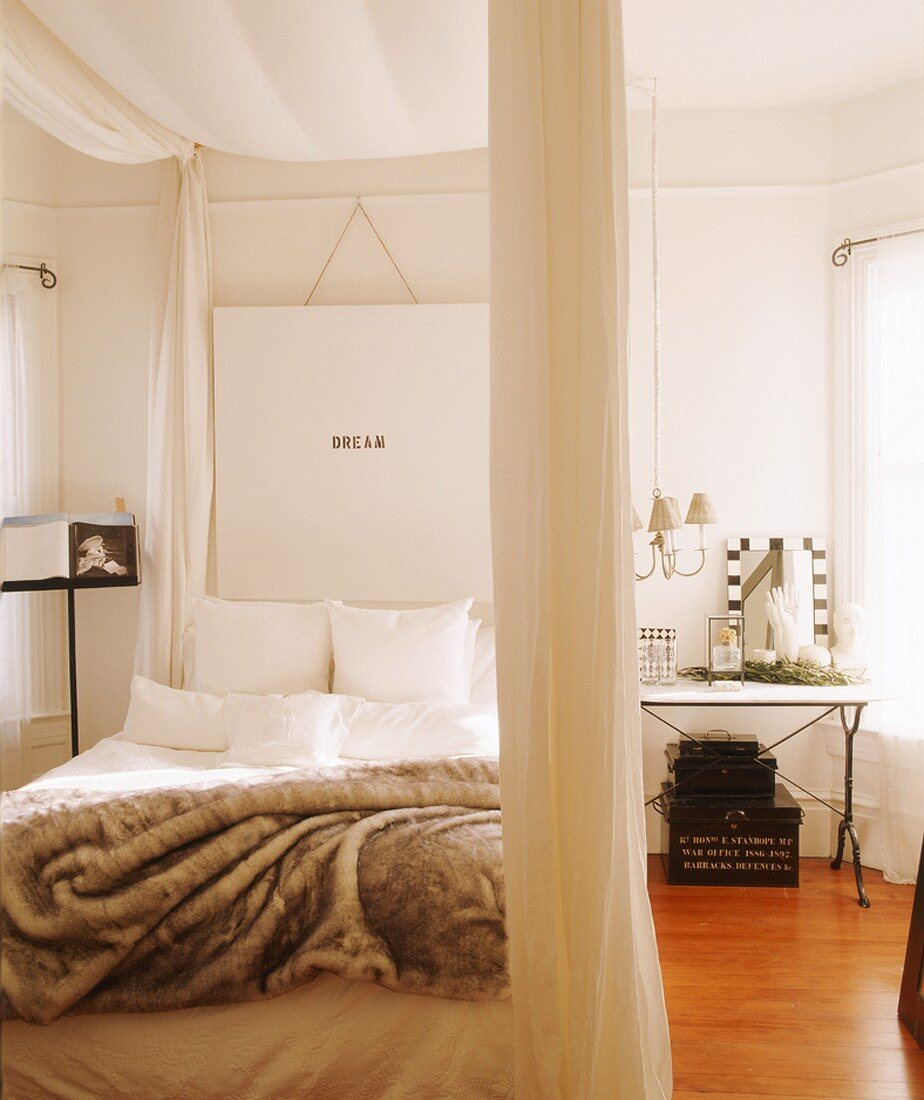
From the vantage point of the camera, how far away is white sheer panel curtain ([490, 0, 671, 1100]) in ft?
5.06

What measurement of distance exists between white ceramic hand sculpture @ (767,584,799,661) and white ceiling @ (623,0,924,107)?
1.97m

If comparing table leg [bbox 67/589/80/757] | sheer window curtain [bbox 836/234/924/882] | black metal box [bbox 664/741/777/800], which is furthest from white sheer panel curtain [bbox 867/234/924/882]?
table leg [bbox 67/589/80/757]

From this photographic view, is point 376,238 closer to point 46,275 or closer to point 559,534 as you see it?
point 46,275

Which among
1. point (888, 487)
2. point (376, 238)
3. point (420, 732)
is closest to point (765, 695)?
point (888, 487)

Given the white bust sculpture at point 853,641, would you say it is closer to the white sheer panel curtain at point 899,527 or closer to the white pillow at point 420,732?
the white sheer panel curtain at point 899,527

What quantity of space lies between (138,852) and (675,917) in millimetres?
1933

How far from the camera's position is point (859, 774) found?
12.2 feet

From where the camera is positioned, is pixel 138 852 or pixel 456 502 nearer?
pixel 138 852

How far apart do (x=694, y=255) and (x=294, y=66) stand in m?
1.85

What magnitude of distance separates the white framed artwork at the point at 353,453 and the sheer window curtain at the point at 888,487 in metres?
1.47

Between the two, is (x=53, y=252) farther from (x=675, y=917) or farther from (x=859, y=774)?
(x=859, y=774)

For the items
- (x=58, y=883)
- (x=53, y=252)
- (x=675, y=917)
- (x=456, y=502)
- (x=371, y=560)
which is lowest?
(x=675, y=917)

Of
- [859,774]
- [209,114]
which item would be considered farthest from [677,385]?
[209,114]

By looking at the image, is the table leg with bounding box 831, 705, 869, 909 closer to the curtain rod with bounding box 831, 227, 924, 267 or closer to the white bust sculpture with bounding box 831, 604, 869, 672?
the white bust sculpture with bounding box 831, 604, 869, 672
